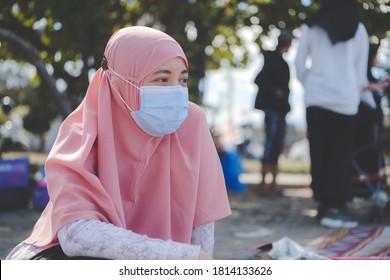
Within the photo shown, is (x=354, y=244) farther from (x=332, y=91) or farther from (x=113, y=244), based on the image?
(x=113, y=244)

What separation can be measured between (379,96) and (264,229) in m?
1.56

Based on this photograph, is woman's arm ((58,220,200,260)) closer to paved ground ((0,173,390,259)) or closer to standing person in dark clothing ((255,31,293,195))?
paved ground ((0,173,390,259))

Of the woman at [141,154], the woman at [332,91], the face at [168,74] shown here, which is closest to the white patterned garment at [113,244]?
the woman at [141,154]

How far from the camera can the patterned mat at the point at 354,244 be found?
3.03m

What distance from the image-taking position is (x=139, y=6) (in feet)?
19.4

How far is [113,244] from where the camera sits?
1731mm

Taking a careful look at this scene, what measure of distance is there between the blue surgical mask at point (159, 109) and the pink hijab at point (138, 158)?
0.04m

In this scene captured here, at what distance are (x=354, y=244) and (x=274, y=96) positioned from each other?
265cm

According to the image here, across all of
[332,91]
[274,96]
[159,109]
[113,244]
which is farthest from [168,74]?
[274,96]

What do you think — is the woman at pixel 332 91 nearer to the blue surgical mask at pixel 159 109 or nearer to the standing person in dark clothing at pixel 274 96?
the standing person in dark clothing at pixel 274 96

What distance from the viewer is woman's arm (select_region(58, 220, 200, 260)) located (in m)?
1.72

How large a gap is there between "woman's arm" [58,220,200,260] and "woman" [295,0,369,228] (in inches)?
105

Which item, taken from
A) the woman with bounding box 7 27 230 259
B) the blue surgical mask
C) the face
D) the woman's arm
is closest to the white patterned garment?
the woman's arm
